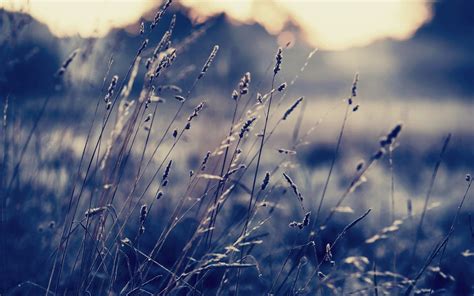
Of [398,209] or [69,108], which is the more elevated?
[69,108]

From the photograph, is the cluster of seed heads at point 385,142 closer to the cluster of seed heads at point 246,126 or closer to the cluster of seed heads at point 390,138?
the cluster of seed heads at point 390,138

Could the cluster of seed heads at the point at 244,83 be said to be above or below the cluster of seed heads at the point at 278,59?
below

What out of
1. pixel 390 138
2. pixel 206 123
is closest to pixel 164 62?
pixel 390 138

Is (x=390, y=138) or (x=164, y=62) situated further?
(x=164, y=62)

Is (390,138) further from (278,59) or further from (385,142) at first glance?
(278,59)

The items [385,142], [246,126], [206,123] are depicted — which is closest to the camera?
[385,142]

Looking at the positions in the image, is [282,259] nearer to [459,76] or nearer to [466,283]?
[466,283]

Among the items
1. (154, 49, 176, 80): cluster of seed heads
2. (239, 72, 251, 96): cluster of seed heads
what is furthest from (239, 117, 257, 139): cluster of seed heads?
(154, 49, 176, 80): cluster of seed heads

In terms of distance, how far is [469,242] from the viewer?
Answer: 311 cm

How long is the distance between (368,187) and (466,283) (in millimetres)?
2072

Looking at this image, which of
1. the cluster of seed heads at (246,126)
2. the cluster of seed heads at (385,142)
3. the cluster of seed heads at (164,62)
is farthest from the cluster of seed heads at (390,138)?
the cluster of seed heads at (164,62)

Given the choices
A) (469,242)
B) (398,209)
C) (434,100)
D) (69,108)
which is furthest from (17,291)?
(434,100)

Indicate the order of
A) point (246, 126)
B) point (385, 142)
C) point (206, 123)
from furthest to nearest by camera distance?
point (206, 123) → point (246, 126) → point (385, 142)

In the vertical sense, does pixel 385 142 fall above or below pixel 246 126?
above
